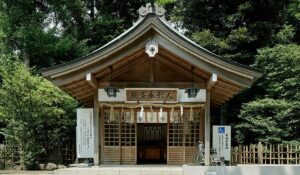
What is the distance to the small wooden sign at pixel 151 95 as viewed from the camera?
14.2 m

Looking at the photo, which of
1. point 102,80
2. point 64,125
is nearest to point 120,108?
point 102,80

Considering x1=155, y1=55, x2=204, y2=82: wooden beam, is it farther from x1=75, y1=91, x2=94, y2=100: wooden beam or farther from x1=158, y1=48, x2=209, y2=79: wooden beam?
x1=75, y1=91, x2=94, y2=100: wooden beam

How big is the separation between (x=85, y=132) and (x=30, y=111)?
24.2 ft

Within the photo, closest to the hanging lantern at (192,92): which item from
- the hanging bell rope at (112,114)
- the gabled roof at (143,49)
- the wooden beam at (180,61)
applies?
the wooden beam at (180,61)

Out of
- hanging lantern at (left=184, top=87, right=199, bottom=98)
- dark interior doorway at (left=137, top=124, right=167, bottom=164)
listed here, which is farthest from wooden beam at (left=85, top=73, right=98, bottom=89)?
dark interior doorway at (left=137, top=124, right=167, bottom=164)

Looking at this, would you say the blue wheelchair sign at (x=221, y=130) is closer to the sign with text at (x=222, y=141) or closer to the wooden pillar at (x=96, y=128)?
the sign with text at (x=222, y=141)

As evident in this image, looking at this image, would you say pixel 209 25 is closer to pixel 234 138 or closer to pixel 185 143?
pixel 234 138

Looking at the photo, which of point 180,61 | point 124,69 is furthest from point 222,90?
point 124,69

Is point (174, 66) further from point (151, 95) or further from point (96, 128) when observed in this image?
point (96, 128)

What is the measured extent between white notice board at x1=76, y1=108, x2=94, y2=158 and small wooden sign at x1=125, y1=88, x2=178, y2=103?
1601 millimetres

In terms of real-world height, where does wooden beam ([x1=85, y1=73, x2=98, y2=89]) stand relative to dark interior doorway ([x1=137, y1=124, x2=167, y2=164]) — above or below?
above

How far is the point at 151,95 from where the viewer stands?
46.9 feet

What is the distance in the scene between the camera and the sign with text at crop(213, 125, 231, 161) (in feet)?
52.0

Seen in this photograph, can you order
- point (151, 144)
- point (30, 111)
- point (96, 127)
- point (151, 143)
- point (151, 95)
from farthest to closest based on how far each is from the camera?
point (30, 111) < point (151, 143) < point (151, 144) < point (96, 127) < point (151, 95)
